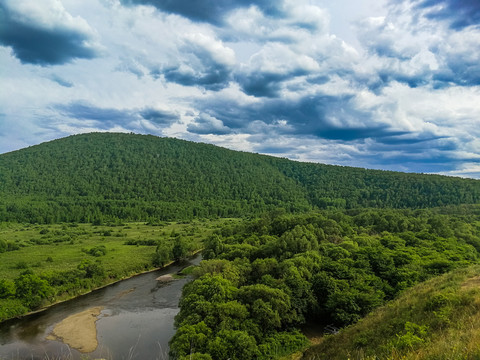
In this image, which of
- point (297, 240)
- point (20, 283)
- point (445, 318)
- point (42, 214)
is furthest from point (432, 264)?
point (42, 214)

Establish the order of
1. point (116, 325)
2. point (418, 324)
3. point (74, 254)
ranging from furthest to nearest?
point (74, 254)
point (116, 325)
point (418, 324)

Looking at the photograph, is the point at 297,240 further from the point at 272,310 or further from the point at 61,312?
the point at 61,312

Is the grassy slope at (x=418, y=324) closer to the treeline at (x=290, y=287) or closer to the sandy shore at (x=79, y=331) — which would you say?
the treeline at (x=290, y=287)

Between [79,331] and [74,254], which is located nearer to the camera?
[79,331]

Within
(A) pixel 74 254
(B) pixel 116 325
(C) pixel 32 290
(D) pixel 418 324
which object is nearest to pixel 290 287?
(D) pixel 418 324

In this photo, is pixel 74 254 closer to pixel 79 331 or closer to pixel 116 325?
pixel 79 331

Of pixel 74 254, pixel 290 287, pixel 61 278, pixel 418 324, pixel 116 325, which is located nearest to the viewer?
pixel 418 324
